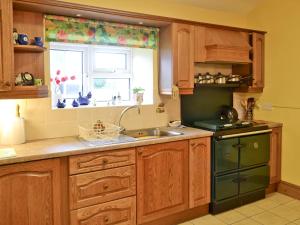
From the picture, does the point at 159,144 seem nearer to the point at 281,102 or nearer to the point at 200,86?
the point at 200,86

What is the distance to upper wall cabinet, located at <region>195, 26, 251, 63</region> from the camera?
10.1 ft

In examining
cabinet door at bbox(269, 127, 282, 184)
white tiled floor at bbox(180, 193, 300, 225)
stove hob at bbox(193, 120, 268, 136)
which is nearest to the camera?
white tiled floor at bbox(180, 193, 300, 225)

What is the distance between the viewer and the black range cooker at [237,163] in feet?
9.53

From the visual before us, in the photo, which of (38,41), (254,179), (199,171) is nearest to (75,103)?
(38,41)

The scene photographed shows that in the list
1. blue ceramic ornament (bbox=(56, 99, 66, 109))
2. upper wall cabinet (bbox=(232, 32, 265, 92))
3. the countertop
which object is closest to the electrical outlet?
upper wall cabinet (bbox=(232, 32, 265, 92))

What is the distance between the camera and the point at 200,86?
10.7 ft

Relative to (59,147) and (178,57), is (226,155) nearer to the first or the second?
(178,57)

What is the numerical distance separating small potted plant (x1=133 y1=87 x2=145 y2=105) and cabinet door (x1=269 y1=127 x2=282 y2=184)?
1.64 m

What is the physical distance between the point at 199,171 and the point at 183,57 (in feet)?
3.84

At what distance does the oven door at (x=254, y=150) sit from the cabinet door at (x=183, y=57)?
2.71 ft

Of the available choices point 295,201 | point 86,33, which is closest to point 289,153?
point 295,201

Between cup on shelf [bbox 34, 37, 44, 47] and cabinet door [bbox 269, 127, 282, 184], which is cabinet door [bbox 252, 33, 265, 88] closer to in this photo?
cabinet door [bbox 269, 127, 282, 184]

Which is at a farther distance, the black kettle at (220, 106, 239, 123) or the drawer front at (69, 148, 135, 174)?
the black kettle at (220, 106, 239, 123)

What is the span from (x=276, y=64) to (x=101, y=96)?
7.00 ft
